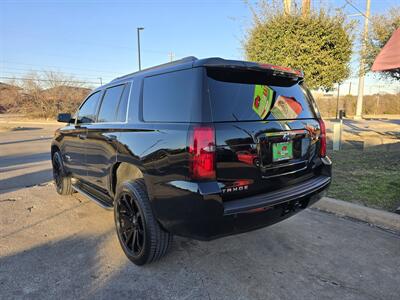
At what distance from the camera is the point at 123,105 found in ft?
11.2

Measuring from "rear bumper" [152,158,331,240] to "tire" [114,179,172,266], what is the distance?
0.20m

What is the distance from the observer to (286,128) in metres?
2.74

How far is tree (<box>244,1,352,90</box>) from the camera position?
25.2 ft

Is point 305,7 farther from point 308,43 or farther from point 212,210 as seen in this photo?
point 212,210

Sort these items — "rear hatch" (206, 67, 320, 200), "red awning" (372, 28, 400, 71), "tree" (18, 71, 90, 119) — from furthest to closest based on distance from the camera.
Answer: "tree" (18, 71, 90, 119) → "red awning" (372, 28, 400, 71) → "rear hatch" (206, 67, 320, 200)

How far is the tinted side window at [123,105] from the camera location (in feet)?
11.0

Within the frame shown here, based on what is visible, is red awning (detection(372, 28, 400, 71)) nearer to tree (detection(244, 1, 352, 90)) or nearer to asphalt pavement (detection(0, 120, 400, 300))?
asphalt pavement (detection(0, 120, 400, 300))

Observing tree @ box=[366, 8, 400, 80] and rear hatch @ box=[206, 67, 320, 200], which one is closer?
rear hatch @ box=[206, 67, 320, 200]

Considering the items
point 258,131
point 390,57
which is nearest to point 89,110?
point 258,131

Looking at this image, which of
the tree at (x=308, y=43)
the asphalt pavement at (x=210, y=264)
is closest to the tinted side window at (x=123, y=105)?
the asphalt pavement at (x=210, y=264)

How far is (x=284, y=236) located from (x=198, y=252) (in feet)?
3.60

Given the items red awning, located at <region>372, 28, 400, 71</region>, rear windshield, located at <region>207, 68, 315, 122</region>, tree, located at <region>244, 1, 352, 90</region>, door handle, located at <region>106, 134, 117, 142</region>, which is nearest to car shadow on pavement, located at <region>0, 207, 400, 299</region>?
door handle, located at <region>106, 134, 117, 142</region>

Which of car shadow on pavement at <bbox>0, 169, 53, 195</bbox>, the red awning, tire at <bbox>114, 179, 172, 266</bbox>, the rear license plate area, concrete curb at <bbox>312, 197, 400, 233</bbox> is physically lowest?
car shadow on pavement at <bbox>0, 169, 53, 195</bbox>

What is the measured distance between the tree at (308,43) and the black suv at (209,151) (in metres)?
5.09
